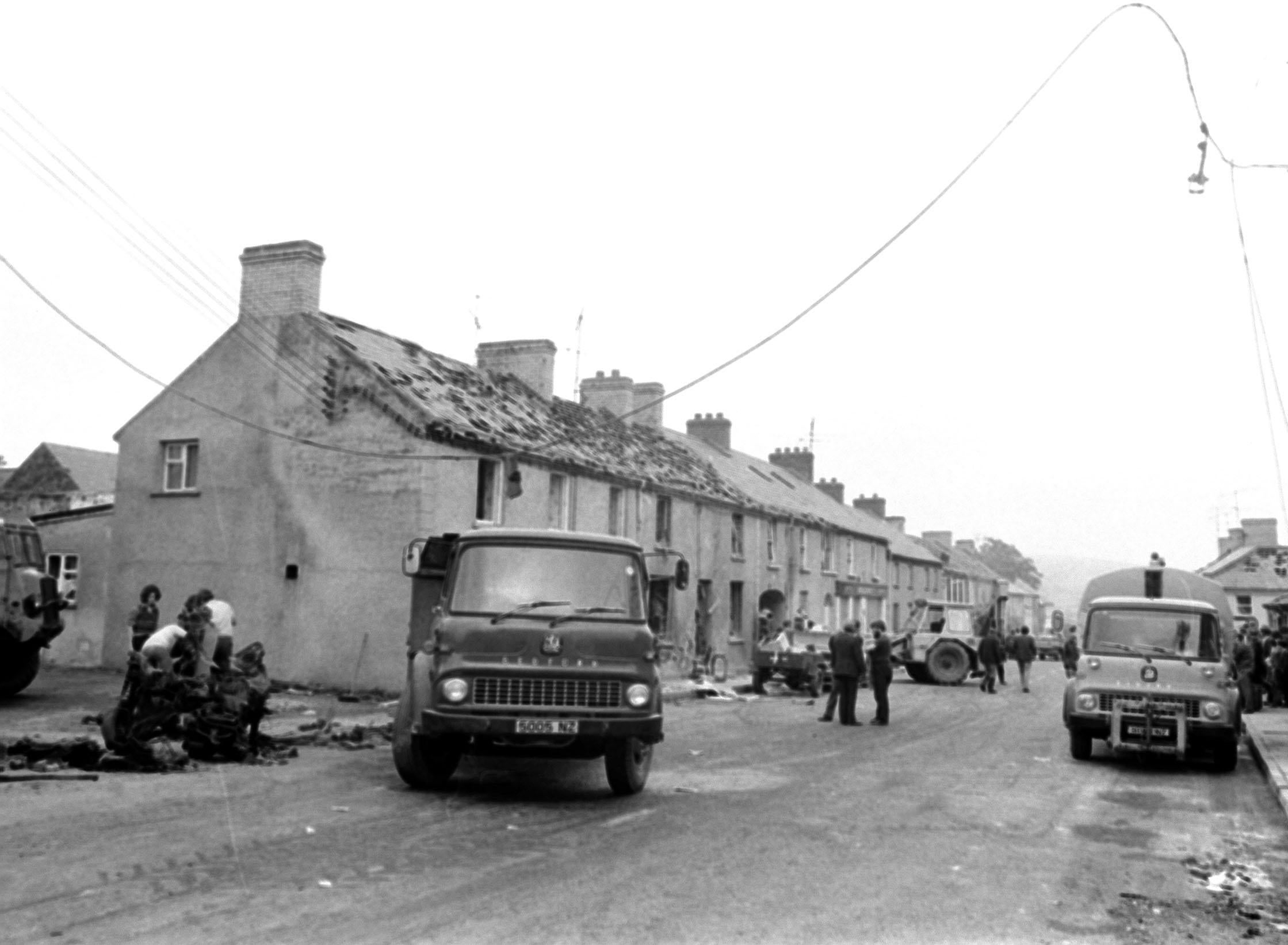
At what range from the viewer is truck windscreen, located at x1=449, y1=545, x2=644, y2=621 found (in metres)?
10.4

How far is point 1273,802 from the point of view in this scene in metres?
11.4

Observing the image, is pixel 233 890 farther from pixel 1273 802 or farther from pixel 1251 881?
pixel 1273 802

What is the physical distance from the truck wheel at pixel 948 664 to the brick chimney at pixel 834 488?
20.8 metres

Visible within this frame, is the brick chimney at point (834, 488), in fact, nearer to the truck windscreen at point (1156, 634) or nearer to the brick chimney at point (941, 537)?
the brick chimney at point (941, 537)

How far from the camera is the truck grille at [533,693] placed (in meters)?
9.77

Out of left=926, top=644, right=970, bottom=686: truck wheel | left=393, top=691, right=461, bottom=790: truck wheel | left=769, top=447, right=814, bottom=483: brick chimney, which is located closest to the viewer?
left=393, top=691, right=461, bottom=790: truck wheel

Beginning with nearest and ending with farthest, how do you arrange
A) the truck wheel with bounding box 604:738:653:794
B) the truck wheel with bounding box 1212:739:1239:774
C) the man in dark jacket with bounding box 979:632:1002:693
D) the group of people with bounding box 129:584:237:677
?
the truck wheel with bounding box 604:738:653:794, the group of people with bounding box 129:584:237:677, the truck wheel with bounding box 1212:739:1239:774, the man in dark jacket with bounding box 979:632:1002:693

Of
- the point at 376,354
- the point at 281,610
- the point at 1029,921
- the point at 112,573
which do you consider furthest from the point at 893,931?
the point at 112,573

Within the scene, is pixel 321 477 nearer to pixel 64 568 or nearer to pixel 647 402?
pixel 64 568

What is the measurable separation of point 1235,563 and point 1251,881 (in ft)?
228

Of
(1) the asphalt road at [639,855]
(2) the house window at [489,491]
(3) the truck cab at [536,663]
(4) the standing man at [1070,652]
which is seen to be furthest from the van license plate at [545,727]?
(4) the standing man at [1070,652]

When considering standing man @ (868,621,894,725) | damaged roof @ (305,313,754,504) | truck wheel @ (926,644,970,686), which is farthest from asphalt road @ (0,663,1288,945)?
truck wheel @ (926,644,970,686)

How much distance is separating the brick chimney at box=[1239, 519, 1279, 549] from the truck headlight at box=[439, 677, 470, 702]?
7398cm

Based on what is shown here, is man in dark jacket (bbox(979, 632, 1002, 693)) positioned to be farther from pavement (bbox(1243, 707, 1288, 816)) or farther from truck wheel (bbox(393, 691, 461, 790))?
truck wheel (bbox(393, 691, 461, 790))
